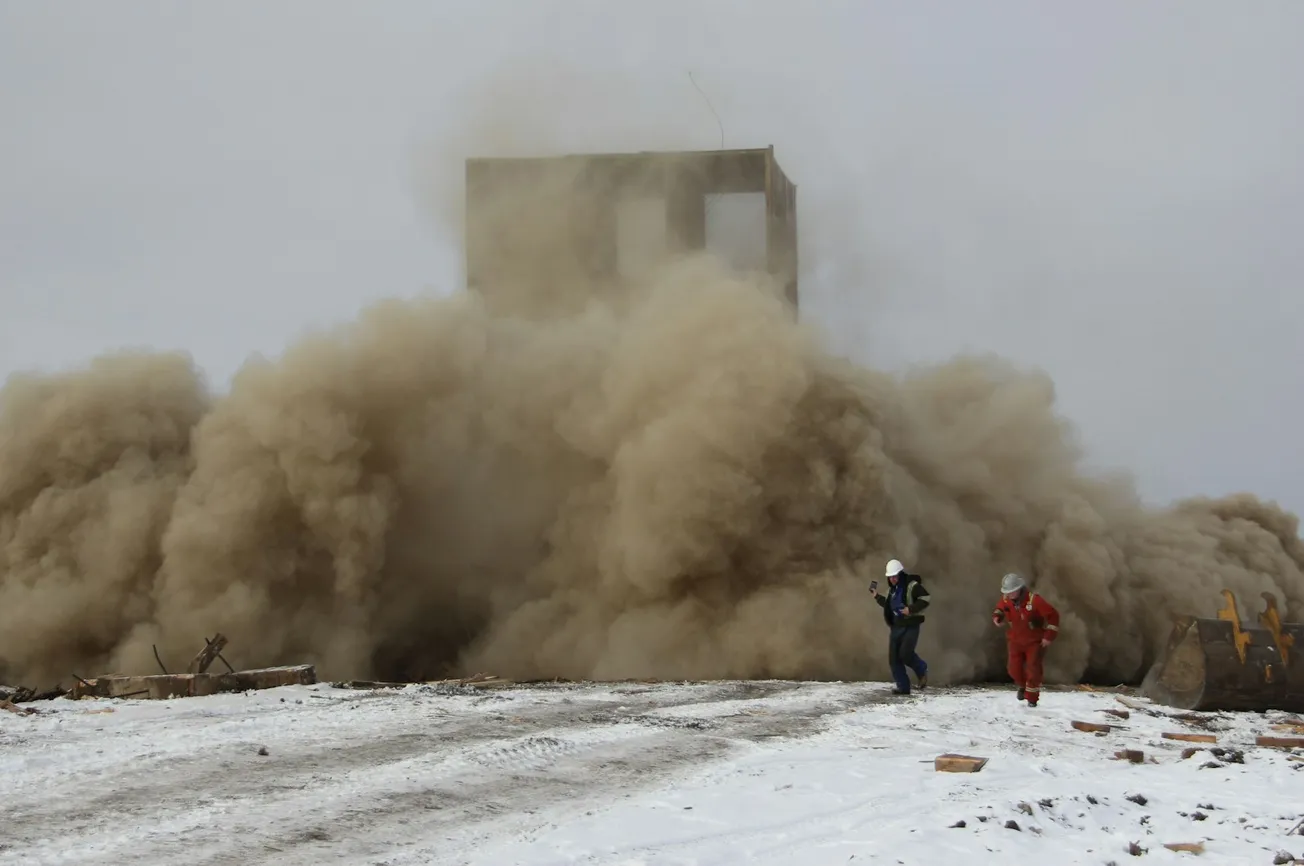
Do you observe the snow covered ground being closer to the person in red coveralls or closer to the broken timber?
the person in red coveralls

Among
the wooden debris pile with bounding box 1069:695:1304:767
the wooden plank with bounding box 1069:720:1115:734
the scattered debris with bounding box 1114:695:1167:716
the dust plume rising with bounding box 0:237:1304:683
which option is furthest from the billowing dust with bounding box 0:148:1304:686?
the wooden plank with bounding box 1069:720:1115:734

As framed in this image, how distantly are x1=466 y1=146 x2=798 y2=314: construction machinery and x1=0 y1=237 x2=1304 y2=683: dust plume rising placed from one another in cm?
210

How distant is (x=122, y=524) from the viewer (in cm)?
2419

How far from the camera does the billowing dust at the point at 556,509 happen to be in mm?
22547

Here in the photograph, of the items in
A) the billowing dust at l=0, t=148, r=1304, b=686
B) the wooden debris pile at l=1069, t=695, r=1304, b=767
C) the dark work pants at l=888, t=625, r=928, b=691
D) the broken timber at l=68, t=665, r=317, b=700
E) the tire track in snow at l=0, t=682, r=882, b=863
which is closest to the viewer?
the tire track in snow at l=0, t=682, r=882, b=863

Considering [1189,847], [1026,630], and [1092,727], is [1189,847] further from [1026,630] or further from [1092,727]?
[1026,630]

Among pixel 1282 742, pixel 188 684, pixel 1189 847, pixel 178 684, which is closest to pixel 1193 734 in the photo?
pixel 1282 742

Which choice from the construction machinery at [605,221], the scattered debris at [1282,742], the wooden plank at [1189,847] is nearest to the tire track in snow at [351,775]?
the wooden plank at [1189,847]

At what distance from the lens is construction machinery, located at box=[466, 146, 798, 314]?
2933 cm

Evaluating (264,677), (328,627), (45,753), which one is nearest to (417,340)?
(328,627)

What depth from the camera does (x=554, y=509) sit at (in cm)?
2580

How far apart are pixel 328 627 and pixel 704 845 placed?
1765 cm

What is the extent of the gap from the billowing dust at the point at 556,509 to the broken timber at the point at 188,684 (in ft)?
23.3

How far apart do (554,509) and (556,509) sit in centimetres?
5
